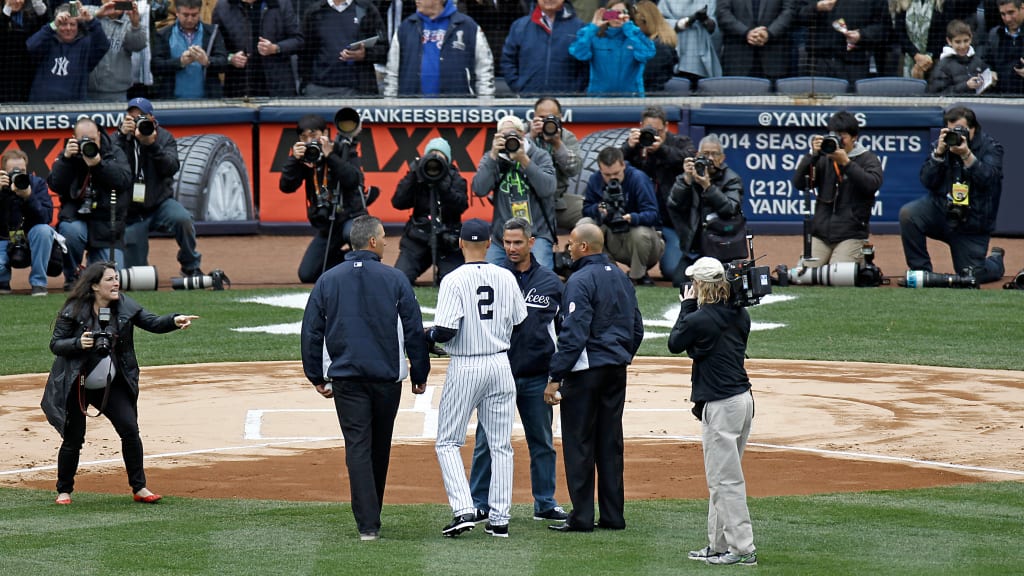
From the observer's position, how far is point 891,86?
20578 millimetres

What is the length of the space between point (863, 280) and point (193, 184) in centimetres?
889

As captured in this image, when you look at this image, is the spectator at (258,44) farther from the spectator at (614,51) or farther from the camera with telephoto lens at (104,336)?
the camera with telephoto lens at (104,336)

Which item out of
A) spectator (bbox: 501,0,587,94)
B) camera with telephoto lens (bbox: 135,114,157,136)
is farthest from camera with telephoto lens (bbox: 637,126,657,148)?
camera with telephoto lens (bbox: 135,114,157,136)

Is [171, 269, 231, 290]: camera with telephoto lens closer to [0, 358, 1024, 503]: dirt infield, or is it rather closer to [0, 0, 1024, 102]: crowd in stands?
[0, 358, 1024, 503]: dirt infield

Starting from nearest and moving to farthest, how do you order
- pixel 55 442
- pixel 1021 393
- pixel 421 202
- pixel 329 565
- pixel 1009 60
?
pixel 329 565
pixel 55 442
pixel 1021 393
pixel 421 202
pixel 1009 60

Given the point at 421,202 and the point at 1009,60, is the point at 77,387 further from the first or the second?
the point at 1009,60

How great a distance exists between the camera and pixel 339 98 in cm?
2075

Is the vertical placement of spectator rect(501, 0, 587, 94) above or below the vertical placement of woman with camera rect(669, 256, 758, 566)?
above

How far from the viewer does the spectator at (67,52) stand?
787 inches

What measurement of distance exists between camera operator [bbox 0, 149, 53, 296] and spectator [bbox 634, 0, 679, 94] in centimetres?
793

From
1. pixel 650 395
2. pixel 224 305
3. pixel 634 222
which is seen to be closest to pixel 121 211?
pixel 224 305

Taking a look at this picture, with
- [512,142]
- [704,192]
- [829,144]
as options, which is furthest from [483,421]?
[829,144]

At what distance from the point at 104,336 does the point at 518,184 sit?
719cm

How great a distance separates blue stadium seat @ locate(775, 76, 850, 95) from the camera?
66.9 feet
